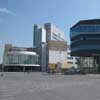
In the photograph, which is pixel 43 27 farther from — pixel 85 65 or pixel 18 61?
pixel 85 65

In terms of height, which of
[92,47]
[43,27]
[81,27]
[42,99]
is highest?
[43,27]

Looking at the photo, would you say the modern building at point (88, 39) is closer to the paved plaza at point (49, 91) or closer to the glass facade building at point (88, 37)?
the glass facade building at point (88, 37)

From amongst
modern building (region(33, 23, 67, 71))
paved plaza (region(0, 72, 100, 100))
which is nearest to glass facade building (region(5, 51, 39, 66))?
modern building (region(33, 23, 67, 71))

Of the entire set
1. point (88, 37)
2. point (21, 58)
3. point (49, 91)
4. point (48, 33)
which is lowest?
point (49, 91)

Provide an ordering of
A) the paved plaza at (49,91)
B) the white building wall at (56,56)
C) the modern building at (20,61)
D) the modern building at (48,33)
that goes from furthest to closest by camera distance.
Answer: the modern building at (48,33)
the white building wall at (56,56)
the modern building at (20,61)
the paved plaza at (49,91)

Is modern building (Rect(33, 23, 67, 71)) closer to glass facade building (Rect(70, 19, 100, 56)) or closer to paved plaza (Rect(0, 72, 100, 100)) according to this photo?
glass facade building (Rect(70, 19, 100, 56))

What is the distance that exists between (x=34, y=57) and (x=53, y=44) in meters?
27.7

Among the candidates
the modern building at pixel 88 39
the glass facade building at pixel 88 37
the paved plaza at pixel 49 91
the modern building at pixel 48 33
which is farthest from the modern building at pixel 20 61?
the paved plaza at pixel 49 91

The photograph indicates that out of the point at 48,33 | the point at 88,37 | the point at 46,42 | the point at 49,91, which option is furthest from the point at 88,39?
the point at 48,33

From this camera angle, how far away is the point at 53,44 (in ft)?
397

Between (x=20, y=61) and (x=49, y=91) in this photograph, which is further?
(x=20, y=61)

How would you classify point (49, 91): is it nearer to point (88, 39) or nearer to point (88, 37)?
point (88, 39)

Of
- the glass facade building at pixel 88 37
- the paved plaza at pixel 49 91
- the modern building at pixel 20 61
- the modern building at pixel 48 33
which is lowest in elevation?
the paved plaza at pixel 49 91

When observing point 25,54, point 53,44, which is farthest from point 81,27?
point 25,54
